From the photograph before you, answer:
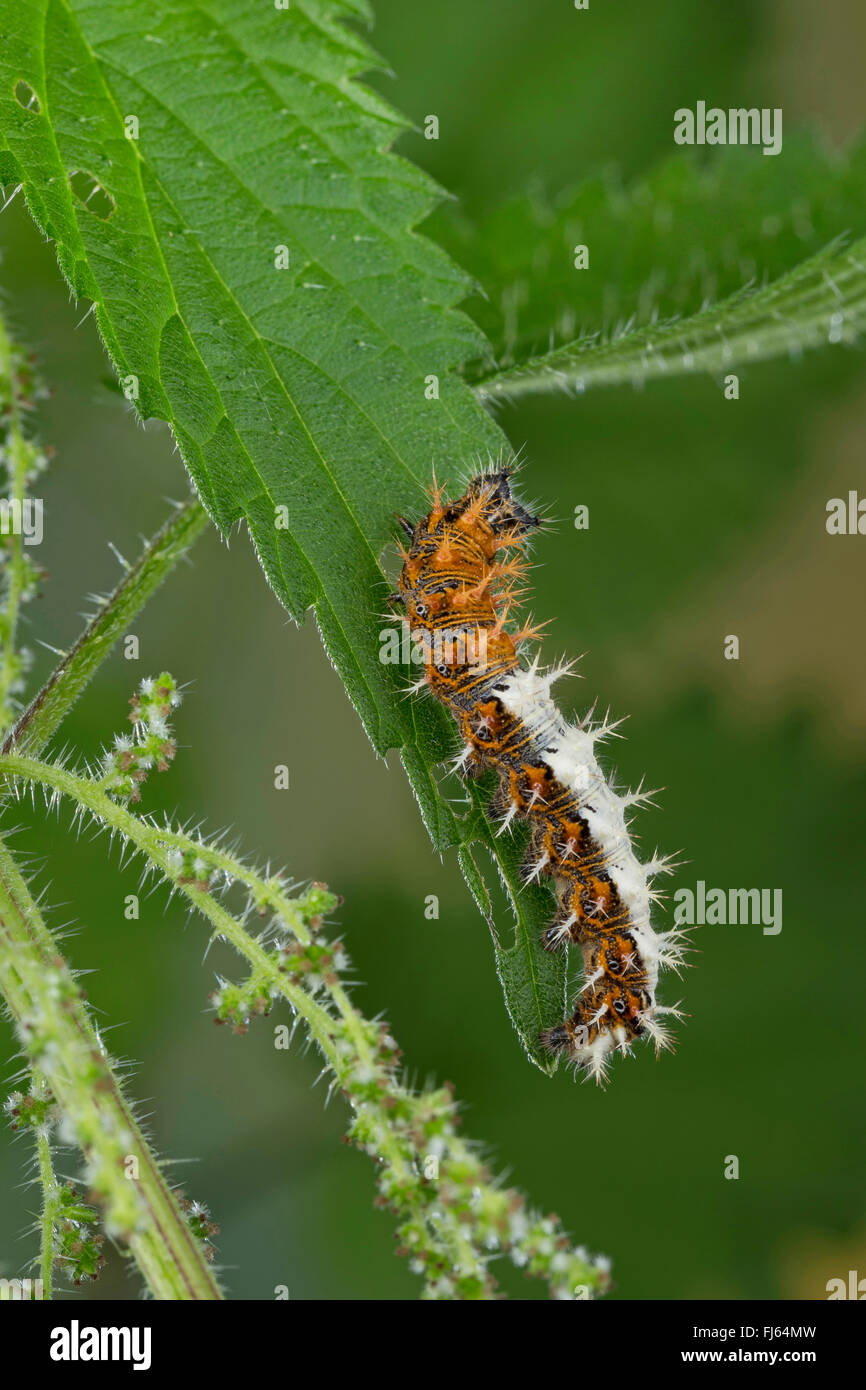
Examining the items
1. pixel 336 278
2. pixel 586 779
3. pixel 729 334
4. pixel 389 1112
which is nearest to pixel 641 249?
pixel 729 334

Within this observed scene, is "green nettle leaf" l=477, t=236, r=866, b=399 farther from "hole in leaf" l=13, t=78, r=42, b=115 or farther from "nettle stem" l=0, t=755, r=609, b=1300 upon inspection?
"nettle stem" l=0, t=755, r=609, b=1300

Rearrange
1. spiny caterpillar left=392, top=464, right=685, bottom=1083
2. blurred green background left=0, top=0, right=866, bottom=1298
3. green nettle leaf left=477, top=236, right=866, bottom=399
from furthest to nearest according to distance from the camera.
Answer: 1. blurred green background left=0, top=0, right=866, bottom=1298
2. spiny caterpillar left=392, top=464, right=685, bottom=1083
3. green nettle leaf left=477, top=236, right=866, bottom=399

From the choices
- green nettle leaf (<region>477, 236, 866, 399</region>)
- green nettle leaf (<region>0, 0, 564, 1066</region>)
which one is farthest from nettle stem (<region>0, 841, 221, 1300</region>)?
green nettle leaf (<region>477, 236, 866, 399</region>)

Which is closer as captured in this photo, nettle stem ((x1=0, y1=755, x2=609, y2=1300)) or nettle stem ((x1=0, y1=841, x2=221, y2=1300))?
nettle stem ((x1=0, y1=841, x2=221, y2=1300))

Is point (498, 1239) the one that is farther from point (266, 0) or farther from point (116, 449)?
point (116, 449)

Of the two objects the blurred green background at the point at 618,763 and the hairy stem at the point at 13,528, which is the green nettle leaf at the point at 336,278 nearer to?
the hairy stem at the point at 13,528


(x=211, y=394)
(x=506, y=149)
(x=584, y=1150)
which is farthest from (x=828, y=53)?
(x=584, y=1150)

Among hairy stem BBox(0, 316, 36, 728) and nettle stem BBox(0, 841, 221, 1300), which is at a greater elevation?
hairy stem BBox(0, 316, 36, 728)

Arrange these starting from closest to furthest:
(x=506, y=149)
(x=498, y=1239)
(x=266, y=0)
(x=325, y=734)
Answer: (x=498, y=1239)
(x=266, y=0)
(x=506, y=149)
(x=325, y=734)
